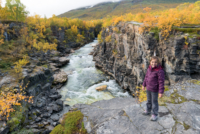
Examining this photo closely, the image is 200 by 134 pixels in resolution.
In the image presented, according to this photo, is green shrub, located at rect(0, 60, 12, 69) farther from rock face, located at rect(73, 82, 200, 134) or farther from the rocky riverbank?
rock face, located at rect(73, 82, 200, 134)

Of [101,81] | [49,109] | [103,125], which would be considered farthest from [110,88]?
[103,125]

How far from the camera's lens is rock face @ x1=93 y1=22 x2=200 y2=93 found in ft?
42.9

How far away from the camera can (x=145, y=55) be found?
686 inches

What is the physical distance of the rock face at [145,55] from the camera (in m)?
Result: 13.1

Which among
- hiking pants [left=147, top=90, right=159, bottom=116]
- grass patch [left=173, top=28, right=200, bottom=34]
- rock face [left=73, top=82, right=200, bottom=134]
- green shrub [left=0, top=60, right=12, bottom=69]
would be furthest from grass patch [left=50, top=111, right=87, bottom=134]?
green shrub [left=0, top=60, right=12, bottom=69]

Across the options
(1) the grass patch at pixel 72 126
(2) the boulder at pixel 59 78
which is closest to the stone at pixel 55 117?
(1) the grass patch at pixel 72 126

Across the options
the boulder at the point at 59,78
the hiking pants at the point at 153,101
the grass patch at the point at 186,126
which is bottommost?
the boulder at the point at 59,78

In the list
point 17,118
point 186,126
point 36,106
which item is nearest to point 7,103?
point 17,118

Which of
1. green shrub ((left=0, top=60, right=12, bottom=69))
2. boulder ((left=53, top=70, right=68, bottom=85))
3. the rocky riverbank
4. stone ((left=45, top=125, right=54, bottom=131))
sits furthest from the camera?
boulder ((left=53, top=70, right=68, bottom=85))

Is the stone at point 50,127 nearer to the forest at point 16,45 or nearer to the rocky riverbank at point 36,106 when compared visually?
the rocky riverbank at point 36,106

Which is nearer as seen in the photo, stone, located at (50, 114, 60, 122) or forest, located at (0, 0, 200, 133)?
forest, located at (0, 0, 200, 133)

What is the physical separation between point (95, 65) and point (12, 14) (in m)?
41.0

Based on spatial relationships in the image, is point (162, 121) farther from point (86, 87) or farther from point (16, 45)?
point (16, 45)

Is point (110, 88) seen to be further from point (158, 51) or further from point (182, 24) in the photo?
point (182, 24)
